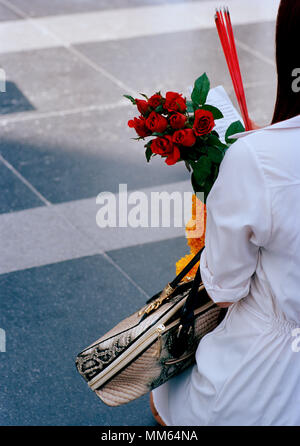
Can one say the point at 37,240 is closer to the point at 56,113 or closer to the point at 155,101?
the point at 56,113

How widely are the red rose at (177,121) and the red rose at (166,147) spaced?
4 centimetres

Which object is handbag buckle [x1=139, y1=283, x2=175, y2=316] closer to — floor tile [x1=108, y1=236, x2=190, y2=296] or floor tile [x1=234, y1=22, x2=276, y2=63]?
floor tile [x1=108, y1=236, x2=190, y2=296]

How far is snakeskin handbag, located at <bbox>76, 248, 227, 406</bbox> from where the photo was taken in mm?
2053

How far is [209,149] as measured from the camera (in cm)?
194

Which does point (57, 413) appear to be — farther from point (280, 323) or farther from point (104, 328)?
point (280, 323)

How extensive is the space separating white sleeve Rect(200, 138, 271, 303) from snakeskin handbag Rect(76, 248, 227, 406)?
234mm

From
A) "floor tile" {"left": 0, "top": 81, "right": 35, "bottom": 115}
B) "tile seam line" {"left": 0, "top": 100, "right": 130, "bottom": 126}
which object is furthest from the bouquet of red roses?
"floor tile" {"left": 0, "top": 81, "right": 35, "bottom": 115}

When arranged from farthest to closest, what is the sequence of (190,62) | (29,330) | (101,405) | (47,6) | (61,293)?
(47,6)
(190,62)
(61,293)
(29,330)
(101,405)

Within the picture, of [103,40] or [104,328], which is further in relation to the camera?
[103,40]

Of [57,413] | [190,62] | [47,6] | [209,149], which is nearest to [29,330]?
[57,413]
